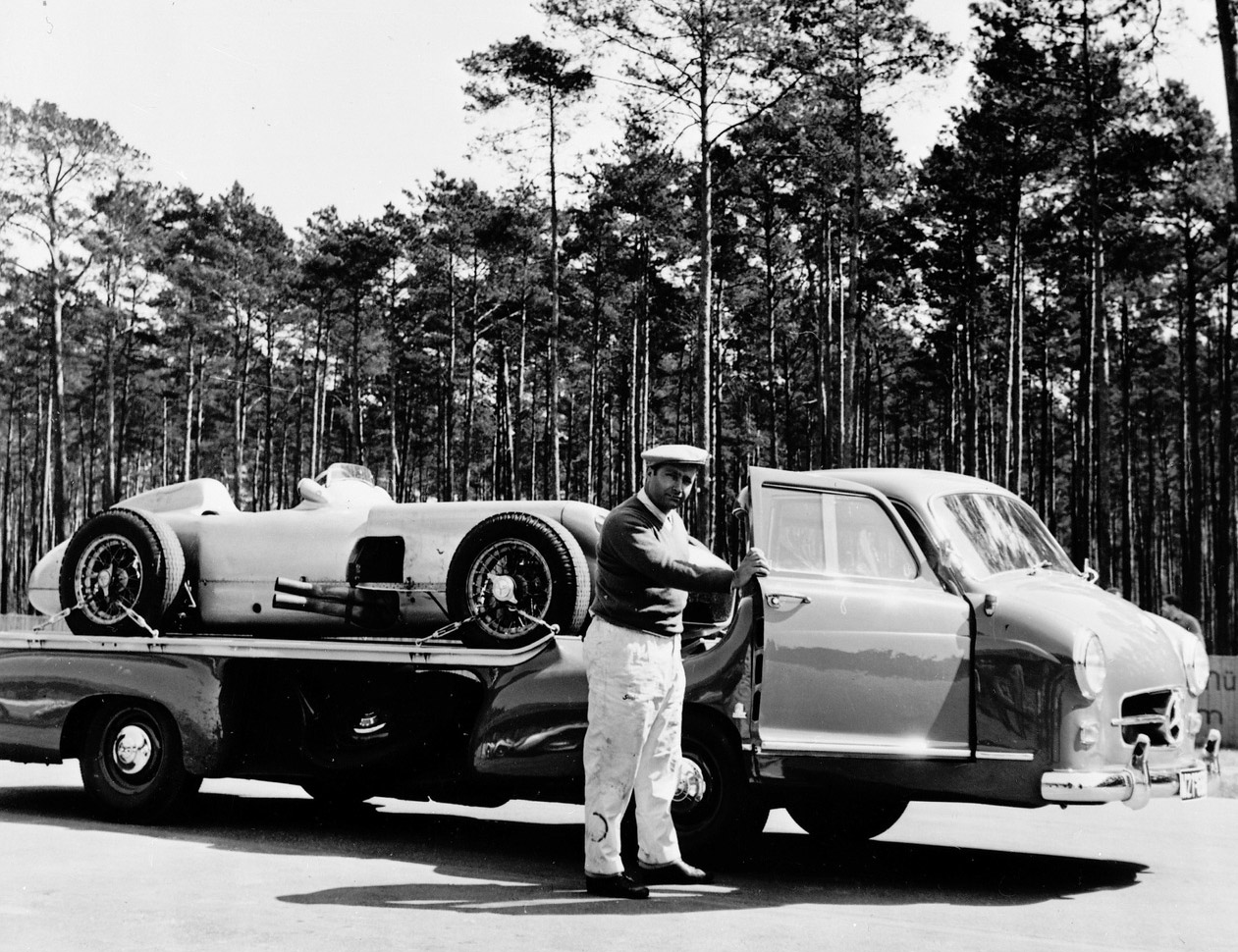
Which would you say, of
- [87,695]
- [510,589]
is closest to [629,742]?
[510,589]

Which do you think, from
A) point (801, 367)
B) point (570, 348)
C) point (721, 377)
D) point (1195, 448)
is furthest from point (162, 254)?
point (1195, 448)

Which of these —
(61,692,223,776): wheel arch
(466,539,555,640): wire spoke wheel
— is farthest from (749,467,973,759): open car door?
(61,692,223,776): wheel arch

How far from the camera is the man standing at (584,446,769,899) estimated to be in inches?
245

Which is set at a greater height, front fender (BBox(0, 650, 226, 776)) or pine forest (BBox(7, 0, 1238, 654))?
pine forest (BBox(7, 0, 1238, 654))

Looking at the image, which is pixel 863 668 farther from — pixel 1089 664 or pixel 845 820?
pixel 845 820

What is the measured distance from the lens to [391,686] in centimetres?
806

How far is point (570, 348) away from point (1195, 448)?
2644cm

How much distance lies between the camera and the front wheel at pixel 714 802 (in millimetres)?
6895

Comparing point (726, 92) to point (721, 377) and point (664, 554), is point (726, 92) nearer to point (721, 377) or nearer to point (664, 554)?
point (664, 554)

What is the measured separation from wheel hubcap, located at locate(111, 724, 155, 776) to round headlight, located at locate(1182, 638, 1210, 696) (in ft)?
19.9

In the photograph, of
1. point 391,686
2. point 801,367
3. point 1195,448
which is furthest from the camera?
point 801,367

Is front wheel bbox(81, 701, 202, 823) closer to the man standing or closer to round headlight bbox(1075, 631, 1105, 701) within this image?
the man standing

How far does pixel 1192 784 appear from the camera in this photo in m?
6.80

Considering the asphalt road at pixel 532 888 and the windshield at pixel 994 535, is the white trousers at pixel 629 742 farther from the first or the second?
the windshield at pixel 994 535
